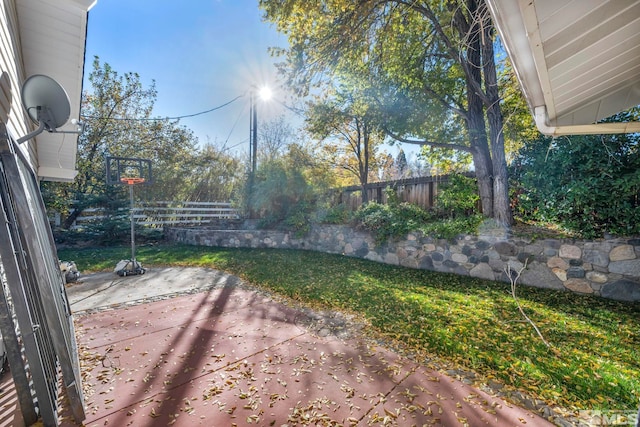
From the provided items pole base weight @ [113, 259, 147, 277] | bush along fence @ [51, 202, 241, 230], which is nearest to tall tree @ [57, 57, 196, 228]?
bush along fence @ [51, 202, 241, 230]

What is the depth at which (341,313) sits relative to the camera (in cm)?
346

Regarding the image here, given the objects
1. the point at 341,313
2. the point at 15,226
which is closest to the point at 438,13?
the point at 341,313

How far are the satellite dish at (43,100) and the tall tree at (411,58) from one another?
3851mm

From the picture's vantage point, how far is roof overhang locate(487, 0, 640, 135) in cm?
120

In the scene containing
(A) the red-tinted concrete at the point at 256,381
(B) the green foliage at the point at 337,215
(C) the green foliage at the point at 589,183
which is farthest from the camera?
(B) the green foliage at the point at 337,215

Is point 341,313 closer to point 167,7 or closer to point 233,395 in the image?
point 233,395

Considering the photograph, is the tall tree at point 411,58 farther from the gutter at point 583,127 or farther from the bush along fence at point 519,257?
the gutter at point 583,127

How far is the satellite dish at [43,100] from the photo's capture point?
6.40ft

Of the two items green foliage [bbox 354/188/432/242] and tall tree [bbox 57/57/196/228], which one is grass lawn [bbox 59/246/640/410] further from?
tall tree [bbox 57/57/196/228]

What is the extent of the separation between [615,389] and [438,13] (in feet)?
20.7

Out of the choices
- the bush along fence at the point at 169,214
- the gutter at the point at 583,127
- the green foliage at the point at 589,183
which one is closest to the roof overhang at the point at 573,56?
the gutter at the point at 583,127

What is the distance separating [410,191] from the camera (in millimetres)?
6344

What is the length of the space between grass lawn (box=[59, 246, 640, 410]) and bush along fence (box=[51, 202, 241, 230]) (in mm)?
4869

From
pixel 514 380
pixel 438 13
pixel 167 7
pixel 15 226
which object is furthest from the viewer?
pixel 167 7
